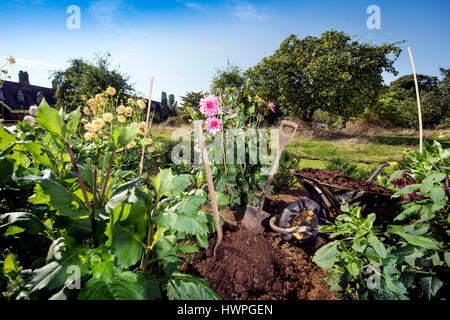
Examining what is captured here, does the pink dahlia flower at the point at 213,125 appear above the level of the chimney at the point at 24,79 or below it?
below

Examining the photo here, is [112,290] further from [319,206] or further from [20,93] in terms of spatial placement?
[20,93]

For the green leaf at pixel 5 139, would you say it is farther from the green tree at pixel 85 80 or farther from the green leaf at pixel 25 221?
the green tree at pixel 85 80

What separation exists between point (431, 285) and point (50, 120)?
2.10 metres

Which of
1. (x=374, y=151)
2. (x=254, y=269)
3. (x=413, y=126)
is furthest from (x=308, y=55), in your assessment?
(x=254, y=269)

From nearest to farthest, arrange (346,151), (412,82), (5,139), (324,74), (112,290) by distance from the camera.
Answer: (112,290), (5,139), (346,151), (324,74), (412,82)

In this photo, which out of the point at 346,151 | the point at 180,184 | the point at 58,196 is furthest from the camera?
the point at 346,151

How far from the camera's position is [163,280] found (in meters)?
1.12

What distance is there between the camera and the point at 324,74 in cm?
1316

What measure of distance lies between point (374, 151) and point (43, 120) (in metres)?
12.7

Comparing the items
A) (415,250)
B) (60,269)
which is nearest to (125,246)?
(60,269)

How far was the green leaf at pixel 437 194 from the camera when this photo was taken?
98 centimetres

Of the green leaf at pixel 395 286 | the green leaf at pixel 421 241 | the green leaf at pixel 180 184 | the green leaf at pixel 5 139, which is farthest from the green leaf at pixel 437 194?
the green leaf at pixel 5 139

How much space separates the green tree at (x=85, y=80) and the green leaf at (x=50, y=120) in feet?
47.7
